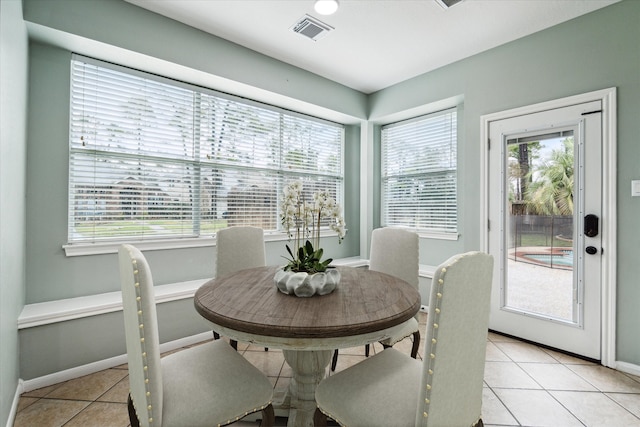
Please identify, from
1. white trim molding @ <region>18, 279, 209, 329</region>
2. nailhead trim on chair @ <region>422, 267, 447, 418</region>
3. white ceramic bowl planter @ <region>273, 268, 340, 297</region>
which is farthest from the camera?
white trim molding @ <region>18, 279, 209, 329</region>

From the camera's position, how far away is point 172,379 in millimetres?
1222

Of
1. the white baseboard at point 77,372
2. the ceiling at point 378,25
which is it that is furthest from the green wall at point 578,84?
the white baseboard at point 77,372

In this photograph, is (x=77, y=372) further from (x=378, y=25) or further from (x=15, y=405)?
(x=378, y=25)

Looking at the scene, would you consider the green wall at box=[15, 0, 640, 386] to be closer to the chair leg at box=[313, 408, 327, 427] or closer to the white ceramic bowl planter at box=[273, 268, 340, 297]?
the white ceramic bowl planter at box=[273, 268, 340, 297]

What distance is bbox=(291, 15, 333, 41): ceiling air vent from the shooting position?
8.47 ft

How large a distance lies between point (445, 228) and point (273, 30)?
9.62 ft

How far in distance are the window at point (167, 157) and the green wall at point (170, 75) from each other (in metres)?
0.13

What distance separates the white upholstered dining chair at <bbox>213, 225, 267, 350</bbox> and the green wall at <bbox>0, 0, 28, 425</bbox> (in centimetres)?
115

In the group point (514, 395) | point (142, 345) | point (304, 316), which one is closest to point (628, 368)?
point (514, 395)

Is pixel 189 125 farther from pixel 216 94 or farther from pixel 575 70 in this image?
pixel 575 70

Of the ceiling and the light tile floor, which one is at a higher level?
the ceiling

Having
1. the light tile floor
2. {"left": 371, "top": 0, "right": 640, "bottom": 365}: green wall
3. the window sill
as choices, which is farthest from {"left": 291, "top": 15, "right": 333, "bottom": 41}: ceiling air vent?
the light tile floor

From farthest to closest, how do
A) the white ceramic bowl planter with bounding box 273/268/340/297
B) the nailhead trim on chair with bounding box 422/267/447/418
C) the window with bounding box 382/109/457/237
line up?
the window with bounding box 382/109/457/237
the white ceramic bowl planter with bounding box 273/268/340/297
the nailhead trim on chair with bounding box 422/267/447/418

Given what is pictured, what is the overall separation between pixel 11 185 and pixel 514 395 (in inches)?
135
